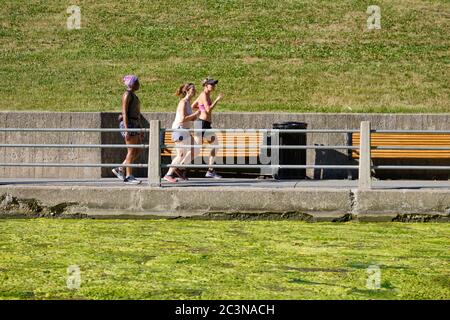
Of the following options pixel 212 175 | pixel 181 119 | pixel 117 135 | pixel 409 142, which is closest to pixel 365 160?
pixel 181 119

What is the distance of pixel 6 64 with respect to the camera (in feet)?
116

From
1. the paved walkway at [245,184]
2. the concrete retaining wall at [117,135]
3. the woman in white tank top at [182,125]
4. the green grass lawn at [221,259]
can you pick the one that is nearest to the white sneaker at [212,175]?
the woman in white tank top at [182,125]

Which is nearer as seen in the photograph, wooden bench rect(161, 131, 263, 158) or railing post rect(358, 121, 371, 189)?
railing post rect(358, 121, 371, 189)

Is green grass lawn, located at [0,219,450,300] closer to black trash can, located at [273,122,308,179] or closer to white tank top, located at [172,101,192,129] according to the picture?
white tank top, located at [172,101,192,129]

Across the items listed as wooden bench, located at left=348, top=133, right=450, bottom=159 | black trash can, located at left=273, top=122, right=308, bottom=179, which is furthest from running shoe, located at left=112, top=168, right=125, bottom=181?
wooden bench, located at left=348, top=133, right=450, bottom=159

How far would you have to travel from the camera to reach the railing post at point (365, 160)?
14.7 m

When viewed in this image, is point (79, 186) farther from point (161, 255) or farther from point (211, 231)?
point (161, 255)

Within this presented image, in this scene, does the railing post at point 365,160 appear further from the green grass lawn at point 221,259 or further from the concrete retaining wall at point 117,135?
the concrete retaining wall at point 117,135

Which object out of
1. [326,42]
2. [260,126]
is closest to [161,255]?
[260,126]

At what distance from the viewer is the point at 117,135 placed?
19359 mm

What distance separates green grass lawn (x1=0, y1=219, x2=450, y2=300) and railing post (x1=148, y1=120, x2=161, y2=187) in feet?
2.61

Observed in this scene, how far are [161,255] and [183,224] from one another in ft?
8.95

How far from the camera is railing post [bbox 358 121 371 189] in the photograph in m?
14.7

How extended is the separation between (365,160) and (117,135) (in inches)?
236
